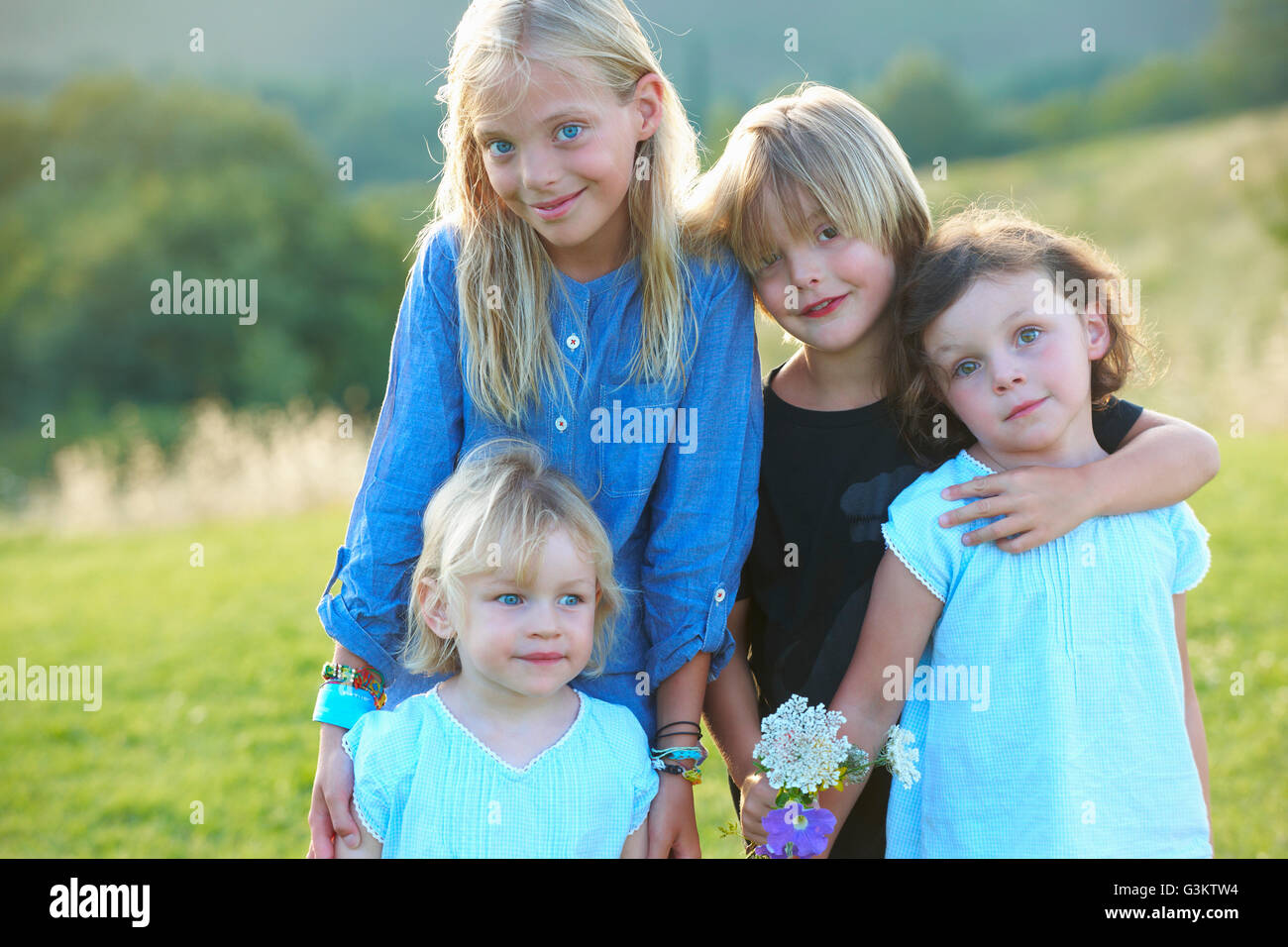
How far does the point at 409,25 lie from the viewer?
30.5m

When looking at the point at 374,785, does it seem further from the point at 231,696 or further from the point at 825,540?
the point at 231,696

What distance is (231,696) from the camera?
20.4ft

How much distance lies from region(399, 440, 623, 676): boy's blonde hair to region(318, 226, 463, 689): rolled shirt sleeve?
44 millimetres

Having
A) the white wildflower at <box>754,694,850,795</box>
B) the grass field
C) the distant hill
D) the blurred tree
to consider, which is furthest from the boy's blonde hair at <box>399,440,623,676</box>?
the blurred tree

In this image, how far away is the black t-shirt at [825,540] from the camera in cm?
246

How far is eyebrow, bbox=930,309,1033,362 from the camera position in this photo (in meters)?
2.25

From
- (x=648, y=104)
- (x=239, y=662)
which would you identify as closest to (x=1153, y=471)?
(x=648, y=104)

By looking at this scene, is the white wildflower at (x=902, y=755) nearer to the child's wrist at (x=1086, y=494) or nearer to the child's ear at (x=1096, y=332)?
the child's wrist at (x=1086, y=494)

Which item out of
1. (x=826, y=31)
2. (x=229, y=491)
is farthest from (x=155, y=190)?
(x=229, y=491)

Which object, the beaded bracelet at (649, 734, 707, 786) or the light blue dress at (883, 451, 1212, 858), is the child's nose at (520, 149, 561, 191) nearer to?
the light blue dress at (883, 451, 1212, 858)

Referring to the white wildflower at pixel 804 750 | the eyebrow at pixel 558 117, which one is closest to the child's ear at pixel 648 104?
the eyebrow at pixel 558 117

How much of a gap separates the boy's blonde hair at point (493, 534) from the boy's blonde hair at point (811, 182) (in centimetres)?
68

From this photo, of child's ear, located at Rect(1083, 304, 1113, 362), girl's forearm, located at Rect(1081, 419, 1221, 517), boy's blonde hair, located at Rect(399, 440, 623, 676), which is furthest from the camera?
child's ear, located at Rect(1083, 304, 1113, 362)
